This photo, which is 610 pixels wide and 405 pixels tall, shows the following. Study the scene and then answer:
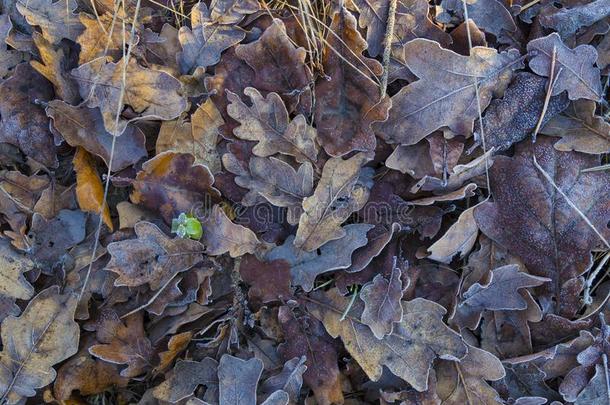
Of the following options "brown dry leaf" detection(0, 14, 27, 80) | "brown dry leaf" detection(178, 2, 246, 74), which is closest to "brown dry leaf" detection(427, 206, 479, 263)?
"brown dry leaf" detection(178, 2, 246, 74)

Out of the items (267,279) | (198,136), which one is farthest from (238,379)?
(198,136)

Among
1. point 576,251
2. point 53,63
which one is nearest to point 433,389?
point 576,251

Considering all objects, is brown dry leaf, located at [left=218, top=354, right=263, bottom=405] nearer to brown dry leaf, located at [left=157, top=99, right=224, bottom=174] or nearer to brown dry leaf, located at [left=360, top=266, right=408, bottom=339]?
brown dry leaf, located at [left=360, top=266, right=408, bottom=339]

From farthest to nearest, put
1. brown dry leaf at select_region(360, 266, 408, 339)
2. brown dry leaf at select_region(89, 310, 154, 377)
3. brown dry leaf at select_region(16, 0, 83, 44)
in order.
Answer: brown dry leaf at select_region(16, 0, 83, 44)
brown dry leaf at select_region(89, 310, 154, 377)
brown dry leaf at select_region(360, 266, 408, 339)

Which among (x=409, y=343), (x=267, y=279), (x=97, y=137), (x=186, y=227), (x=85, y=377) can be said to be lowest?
(x=85, y=377)

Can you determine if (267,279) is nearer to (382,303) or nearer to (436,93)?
(382,303)

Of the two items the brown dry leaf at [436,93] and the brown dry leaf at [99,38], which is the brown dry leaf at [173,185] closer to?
the brown dry leaf at [99,38]
